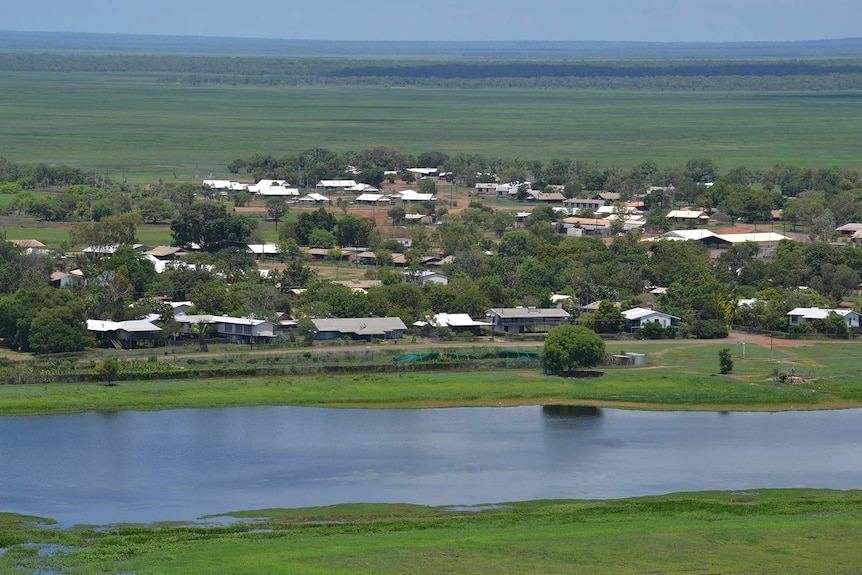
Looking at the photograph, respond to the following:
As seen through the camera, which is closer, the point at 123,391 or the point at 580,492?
the point at 580,492

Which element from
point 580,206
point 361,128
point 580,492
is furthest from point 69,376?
point 361,128

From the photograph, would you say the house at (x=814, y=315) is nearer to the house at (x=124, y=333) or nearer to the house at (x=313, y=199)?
the house at (x=124, y=333)

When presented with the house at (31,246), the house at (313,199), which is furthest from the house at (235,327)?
the house at (313,199)

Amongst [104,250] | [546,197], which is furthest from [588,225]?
[104,250]

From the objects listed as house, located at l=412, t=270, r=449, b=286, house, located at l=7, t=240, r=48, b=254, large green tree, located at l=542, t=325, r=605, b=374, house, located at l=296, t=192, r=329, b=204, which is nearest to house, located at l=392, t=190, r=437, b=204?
house, located at l=296, t=192, r=329, b=204

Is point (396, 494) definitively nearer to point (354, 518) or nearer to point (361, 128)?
point (354, 518)

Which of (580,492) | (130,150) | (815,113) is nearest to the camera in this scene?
(580,492)

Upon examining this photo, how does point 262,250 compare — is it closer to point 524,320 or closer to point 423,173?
point 524,320
